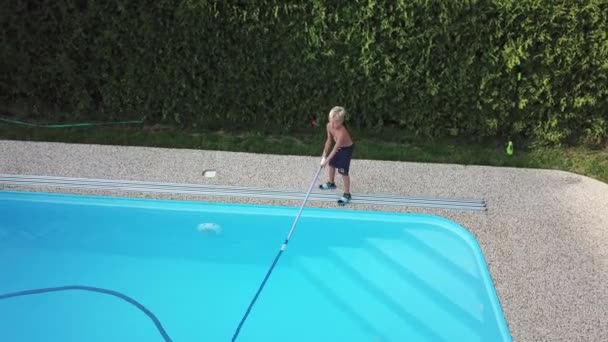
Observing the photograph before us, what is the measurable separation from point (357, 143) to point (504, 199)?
85.1 inches

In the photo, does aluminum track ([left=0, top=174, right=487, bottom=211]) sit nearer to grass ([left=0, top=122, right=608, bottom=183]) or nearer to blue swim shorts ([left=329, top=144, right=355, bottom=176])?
blue swim shorts ([left=329, top=144, right=355, bottom=176])

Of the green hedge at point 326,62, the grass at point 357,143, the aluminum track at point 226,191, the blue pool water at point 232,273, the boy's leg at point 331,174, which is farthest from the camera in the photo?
the grass at point 357,143

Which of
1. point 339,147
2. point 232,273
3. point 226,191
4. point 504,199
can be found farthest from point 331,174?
point 504,199

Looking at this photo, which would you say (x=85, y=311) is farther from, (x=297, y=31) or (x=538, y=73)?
(x=538, y=73)

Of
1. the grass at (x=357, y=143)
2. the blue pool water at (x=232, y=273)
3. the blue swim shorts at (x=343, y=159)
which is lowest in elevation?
the blue pool water at (x=232, y=273)

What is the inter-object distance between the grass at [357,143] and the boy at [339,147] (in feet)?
4.13

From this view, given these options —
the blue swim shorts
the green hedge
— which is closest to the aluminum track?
the blue swim shorts

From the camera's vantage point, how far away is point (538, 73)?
736 centimetres

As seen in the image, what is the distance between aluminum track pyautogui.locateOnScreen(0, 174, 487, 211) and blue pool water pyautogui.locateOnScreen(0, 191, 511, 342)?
181 mm

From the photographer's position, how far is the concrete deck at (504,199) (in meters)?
5.02

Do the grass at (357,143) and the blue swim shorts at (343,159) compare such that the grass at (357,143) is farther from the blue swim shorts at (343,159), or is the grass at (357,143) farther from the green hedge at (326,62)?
the blue swim shorts at (343,159)

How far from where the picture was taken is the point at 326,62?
25.1 feet

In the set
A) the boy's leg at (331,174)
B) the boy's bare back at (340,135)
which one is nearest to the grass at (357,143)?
the boy's leg at (331,174)

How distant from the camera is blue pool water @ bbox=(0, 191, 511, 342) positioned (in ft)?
16.9
